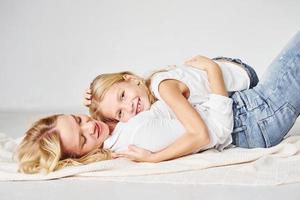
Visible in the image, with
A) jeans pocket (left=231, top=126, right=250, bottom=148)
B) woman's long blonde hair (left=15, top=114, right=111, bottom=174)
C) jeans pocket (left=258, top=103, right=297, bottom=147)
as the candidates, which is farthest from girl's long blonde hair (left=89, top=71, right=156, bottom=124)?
jeans pocket (left=258, top=103, right=297, bottom=147)

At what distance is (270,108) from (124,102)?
23.5 inches

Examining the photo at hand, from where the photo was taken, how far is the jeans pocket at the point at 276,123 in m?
2.77

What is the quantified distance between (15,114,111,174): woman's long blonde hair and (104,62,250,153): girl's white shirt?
143mm

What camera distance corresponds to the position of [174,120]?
8.79ft

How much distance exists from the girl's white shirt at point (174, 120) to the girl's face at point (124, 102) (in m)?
0.05

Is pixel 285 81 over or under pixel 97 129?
over

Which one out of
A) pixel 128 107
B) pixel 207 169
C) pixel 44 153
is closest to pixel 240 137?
pixel 207 169

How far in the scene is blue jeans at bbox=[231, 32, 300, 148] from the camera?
2770 millimetres

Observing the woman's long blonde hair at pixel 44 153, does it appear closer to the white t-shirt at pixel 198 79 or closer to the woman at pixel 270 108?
→ the white t-shirt at pixel 198 79

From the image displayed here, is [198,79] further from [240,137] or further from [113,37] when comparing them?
[113,37]

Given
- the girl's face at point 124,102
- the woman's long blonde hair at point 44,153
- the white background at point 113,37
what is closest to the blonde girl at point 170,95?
the girl's face at point 124,102

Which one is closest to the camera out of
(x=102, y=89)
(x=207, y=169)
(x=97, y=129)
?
(x=207, y=169)

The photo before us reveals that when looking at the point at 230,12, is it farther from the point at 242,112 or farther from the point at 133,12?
the point at 242,112

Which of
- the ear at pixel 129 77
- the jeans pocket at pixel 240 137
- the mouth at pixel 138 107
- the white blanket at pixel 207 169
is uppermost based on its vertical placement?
the ear at pixel 129 77
